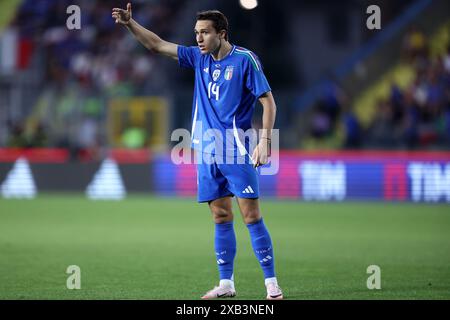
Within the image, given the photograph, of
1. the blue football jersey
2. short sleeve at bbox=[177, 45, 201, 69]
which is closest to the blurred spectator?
short sleeve at bbox=[177, 45, 201, 69]

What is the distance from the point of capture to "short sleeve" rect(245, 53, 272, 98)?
7520mm

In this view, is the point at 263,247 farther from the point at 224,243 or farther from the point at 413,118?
the point at 413,118

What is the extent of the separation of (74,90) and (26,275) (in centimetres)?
1764

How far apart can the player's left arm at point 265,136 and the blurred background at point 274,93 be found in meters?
12.3

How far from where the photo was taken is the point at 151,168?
21516 millimetres

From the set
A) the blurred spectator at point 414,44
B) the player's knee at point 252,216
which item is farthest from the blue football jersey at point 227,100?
the blurred spectator at point 414,44

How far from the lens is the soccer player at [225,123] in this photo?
24.8ft

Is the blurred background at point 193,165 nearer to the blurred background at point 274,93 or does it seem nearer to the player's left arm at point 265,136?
the blurred background at point 274,93

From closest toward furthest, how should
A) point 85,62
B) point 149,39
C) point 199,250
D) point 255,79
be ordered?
point 255,79
point 149,39
point 199,250
point 85,62

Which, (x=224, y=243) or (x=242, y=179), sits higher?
(x=242, y=179)

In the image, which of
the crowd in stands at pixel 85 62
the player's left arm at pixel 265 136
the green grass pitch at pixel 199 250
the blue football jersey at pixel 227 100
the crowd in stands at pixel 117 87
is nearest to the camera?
the player's left arm at pixel 265 136

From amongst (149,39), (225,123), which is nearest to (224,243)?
(225,123)

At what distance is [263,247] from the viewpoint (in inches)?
298

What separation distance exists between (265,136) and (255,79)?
1.58 feet
